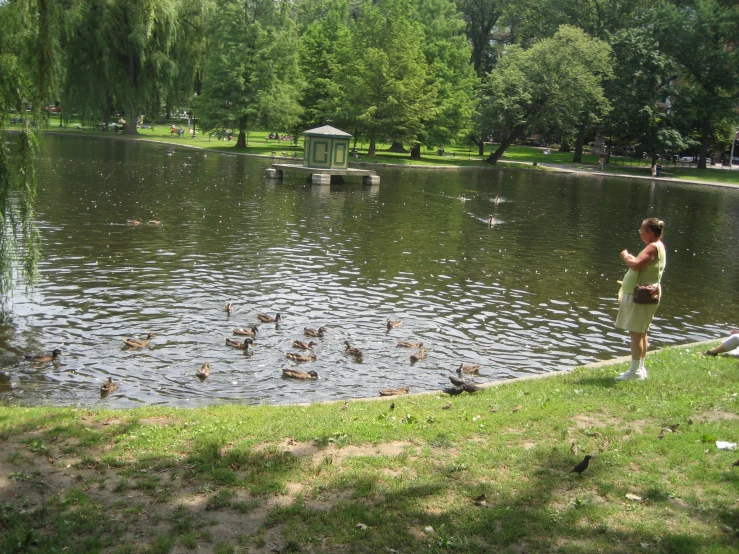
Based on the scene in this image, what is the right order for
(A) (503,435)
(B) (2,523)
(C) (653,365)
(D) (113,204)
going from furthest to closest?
1. (D) (113,204)
2. (C) (653,365)
3. (A) (503,435)
4. (B) (2,523)

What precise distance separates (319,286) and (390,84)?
45.5 meters

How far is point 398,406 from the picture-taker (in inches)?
403

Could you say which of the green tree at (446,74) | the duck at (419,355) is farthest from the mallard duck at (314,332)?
the green tree at (446,74)

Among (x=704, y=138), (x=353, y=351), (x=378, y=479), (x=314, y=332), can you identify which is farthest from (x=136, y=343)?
(x=704, y=138)

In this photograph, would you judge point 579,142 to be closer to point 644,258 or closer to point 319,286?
point 319,286

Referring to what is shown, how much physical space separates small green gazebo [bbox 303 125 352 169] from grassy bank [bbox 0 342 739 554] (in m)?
36.6

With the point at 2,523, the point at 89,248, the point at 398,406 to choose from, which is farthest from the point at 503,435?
the point at 89,248

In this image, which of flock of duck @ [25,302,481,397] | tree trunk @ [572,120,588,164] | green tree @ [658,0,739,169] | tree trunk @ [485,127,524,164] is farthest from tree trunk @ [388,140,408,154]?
flock of duck @ [25,302,481,397]

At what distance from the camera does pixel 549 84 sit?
6625cm

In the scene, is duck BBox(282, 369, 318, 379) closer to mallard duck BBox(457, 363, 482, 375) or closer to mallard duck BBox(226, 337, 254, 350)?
mallard duck BBox(226, 337, 254, 350)

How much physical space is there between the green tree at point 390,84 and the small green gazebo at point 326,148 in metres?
17.1

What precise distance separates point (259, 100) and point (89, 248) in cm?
4238

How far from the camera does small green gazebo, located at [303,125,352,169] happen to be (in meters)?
45.1

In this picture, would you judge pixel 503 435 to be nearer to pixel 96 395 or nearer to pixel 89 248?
pixel 96 395
